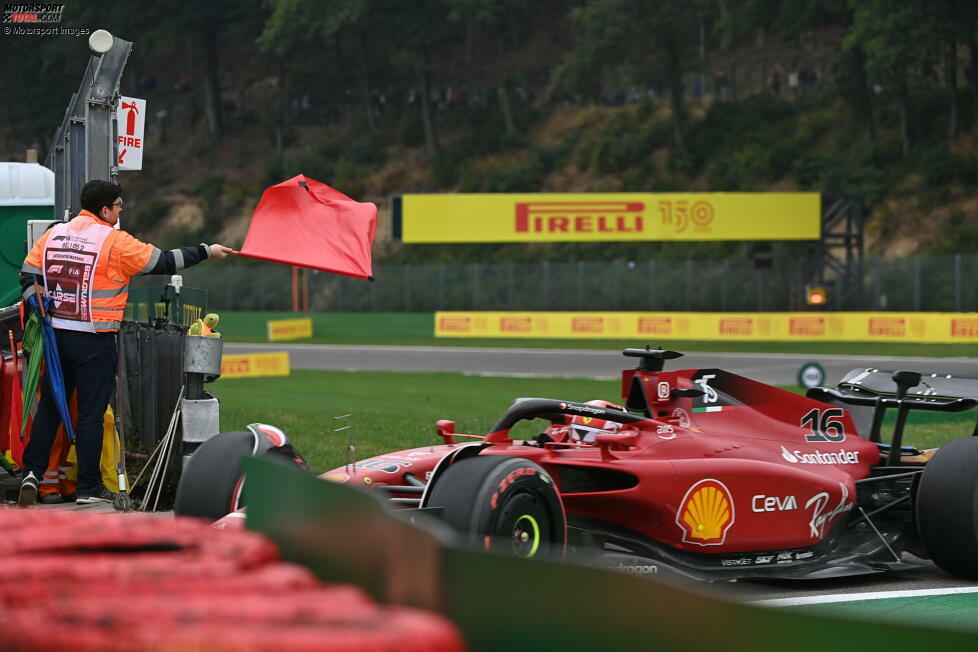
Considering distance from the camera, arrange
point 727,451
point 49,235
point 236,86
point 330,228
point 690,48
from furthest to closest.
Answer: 1. point 236,86
2. point 690,48
3. point 330,228
4. point 49,235
5. point 727,451

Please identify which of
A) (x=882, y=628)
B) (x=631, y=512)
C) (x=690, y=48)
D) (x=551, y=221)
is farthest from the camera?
(x=690, y=48)

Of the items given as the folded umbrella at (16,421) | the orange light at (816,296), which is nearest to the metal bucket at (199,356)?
the folded umbrella at (16,421)

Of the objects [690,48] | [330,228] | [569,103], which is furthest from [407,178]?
[330,228]

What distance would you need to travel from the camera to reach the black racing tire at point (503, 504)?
A: 195 inches

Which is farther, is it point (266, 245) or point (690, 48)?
point (690, 48)

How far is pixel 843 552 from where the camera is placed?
6.81m

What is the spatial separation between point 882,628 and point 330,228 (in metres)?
6.27

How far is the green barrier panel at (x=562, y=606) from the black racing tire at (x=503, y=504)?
2555 mm

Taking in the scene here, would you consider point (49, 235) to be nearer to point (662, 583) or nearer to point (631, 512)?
point (631, 512)

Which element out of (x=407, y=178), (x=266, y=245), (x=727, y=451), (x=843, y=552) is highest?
(x=407, y=178)

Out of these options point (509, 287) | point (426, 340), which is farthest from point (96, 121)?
point (509, 287)

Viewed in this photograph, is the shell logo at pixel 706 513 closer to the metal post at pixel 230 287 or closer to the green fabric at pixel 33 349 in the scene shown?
the green fabric at pixel 33 349

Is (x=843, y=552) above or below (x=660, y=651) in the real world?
below

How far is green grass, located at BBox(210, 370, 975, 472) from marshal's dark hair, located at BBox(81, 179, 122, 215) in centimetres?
320
